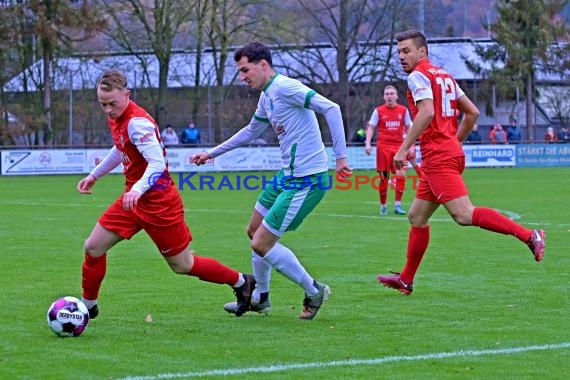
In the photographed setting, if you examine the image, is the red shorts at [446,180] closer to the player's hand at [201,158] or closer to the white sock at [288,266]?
the white sock at [288,266]

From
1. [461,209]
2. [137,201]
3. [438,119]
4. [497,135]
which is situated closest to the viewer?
[137,201]

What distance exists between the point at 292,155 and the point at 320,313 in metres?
1.18

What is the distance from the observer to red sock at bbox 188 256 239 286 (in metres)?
7.98

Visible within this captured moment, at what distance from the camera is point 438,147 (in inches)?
351

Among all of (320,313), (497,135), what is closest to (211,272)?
(320,313)

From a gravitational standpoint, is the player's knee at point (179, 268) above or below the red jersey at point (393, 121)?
below

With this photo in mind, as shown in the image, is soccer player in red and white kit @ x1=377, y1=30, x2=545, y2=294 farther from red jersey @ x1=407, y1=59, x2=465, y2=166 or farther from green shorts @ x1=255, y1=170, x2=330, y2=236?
green shorts @ x1=255, y1=170, x2=330, y2=236

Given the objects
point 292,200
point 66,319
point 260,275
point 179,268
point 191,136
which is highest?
point 292,200

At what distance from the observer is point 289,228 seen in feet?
26.4

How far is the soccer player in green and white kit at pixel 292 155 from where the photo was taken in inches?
313

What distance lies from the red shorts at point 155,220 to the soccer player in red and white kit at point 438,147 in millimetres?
1872

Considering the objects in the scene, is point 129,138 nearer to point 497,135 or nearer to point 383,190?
point 383,190

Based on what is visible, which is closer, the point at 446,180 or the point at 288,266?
the point at 288,266

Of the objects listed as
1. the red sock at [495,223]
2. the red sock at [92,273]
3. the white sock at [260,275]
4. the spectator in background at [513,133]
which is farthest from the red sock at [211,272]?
the spectator in background at [513,133]
